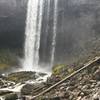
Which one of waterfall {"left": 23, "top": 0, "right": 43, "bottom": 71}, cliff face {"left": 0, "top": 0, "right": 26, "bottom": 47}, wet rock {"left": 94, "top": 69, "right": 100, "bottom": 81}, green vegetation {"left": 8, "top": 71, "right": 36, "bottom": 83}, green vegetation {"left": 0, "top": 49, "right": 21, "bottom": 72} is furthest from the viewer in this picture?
cliff face {"left": 0, "top": 0, "right": 26, "bottom": 47}

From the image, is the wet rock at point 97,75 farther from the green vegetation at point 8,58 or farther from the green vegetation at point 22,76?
the green vegetation at point 8,58

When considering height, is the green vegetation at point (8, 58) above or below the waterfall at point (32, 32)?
below

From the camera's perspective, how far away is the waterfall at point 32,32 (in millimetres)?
45625

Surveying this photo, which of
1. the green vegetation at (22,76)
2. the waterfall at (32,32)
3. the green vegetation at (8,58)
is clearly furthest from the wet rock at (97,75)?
the waterfall at (32,32)

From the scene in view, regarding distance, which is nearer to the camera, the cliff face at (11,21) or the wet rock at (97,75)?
the wet rock at (97,75)

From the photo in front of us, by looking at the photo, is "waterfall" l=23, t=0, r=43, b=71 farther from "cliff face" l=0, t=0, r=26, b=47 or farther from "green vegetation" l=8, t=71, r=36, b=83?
"green vegetation" l=8, t=71, r=36, b=83

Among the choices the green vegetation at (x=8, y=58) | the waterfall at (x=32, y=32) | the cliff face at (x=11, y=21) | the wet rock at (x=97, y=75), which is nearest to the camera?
the wet rock at (x=97, y=75)

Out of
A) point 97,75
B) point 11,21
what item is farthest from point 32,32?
point 97,75

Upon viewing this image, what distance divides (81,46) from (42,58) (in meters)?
6.88

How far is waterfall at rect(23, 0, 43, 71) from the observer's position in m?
45.6

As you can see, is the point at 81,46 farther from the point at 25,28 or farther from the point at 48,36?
the point at 25,28

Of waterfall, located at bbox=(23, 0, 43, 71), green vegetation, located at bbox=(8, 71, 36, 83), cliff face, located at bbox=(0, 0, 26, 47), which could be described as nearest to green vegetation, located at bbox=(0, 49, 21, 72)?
cliff face, located at bbox=(0, 0, 26, 47)

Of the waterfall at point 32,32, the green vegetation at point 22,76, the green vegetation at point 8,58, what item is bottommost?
the green vegetation at point 22,76

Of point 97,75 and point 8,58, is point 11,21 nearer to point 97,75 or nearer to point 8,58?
point 8,58
